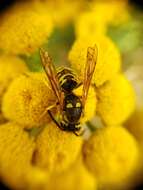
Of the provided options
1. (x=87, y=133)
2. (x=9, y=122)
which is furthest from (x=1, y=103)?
(x=87, y=133)

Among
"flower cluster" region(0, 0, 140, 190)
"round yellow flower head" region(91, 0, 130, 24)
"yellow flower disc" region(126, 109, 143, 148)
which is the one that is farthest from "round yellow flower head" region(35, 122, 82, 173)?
"round yellow flower head" region(91, 0, 130, 24)

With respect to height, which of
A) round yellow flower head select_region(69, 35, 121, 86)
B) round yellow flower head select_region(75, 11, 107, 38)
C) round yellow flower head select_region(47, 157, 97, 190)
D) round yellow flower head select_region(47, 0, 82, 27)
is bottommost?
round yellow flower head select_region(47, 157, 97, 190)

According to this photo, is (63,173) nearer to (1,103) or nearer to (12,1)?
(1,103)

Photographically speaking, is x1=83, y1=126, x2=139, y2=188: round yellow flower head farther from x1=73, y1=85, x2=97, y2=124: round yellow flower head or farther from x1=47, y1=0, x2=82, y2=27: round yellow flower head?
x1=47, y1=0, x2=82, y2=27: round yellow flower head

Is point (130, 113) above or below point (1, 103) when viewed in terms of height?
below

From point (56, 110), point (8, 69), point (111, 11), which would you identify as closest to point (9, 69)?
point (8, 69)

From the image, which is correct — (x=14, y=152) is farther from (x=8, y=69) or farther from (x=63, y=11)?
(x=63, y=11)

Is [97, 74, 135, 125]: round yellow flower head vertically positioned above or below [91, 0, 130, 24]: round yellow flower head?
below
